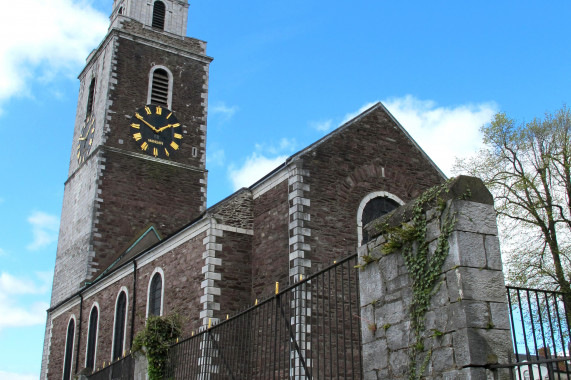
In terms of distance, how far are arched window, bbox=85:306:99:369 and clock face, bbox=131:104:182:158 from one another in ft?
25.1

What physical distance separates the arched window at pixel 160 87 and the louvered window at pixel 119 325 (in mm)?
10828

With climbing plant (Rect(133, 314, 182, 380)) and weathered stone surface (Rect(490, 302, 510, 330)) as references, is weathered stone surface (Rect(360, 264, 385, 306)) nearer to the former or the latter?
weathered stone surface (Rect(490, 302, 510, 330))

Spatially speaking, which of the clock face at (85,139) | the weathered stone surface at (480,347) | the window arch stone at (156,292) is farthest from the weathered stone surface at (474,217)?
the clock face at (85,139)

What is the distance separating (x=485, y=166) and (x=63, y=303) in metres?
17.5

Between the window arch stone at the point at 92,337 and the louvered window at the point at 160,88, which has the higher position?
the louvered window at the point at 160,88

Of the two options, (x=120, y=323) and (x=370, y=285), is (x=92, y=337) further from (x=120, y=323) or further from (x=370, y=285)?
(x=370, y=285)

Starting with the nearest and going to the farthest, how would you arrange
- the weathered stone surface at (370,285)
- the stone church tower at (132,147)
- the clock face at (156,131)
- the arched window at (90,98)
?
the weathered stone surface at (370,285) → the stone church tower at (132,147) → the clock face at (156,131) → the arched window at (90,98)

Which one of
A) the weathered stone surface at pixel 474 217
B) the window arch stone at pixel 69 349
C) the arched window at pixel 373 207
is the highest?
the arched window at pixel 373 207

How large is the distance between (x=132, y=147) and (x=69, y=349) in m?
8.69

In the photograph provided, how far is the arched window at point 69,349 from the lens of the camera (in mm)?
24922

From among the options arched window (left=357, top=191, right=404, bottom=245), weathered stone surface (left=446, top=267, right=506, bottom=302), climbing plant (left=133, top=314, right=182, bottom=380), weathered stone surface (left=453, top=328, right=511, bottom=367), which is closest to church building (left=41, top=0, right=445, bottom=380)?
arched window (left=357, top=191, right=404, bottom=245)

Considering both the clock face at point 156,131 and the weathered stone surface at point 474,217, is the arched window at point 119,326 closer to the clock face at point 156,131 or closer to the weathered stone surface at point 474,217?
the clock face at point 156,131

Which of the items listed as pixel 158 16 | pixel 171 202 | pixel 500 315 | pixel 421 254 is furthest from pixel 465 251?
pixel 158 16

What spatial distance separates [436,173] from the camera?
59.5ft
